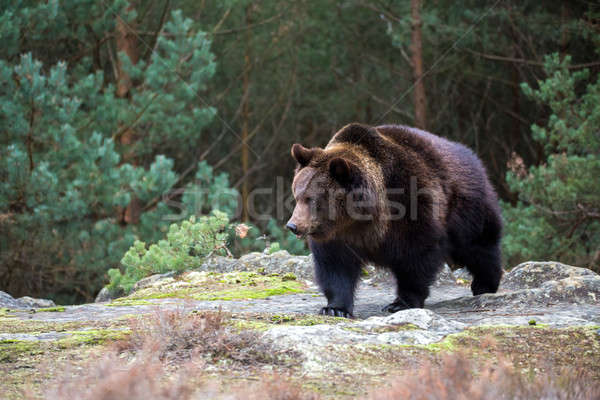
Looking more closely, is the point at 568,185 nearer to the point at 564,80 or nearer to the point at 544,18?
the point at 564,80

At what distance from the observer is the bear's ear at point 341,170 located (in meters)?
5.34

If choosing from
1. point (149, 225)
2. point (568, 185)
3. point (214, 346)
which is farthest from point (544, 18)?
point (214, 346)

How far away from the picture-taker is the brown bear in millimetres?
5461

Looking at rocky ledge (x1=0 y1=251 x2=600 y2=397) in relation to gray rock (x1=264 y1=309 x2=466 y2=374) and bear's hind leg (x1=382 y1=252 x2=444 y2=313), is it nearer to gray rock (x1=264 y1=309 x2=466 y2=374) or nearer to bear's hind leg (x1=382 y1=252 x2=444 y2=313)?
gray rock (x1=264 y1=309 x2=466 y2=374)

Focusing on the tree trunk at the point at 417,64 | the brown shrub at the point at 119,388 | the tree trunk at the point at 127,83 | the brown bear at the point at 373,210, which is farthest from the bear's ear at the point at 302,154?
the tree trunk at the point at 417,64

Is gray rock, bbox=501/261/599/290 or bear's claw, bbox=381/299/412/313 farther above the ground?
bear's claw, bbox=381/299/412/313

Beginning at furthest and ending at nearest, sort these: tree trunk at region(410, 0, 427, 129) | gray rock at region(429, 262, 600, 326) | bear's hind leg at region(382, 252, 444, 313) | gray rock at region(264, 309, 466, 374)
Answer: tree trunk at region(410, 0, 427, 129), bear's hind leg at region(382, 252, 444, 313), gray rock at region(429, 262, 600, 326), gray rock at region(264, 309, 466, 374)

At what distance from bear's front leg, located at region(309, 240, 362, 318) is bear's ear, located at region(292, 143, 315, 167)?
69 cm

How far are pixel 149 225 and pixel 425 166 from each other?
806cm

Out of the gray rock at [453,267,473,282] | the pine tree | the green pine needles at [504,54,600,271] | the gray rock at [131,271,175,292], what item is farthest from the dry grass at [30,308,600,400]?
the green pine needles at [504,54,600,271]

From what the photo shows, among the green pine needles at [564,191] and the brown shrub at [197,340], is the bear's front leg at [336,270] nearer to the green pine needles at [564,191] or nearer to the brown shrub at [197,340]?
the brown shrub at [197,340]

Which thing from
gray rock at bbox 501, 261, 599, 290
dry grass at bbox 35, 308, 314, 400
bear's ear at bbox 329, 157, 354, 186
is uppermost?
bear's ear at bbox 329, 157, 354, 186

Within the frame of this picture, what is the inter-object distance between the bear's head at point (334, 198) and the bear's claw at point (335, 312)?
57 cm

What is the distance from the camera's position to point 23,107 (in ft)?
35.6
